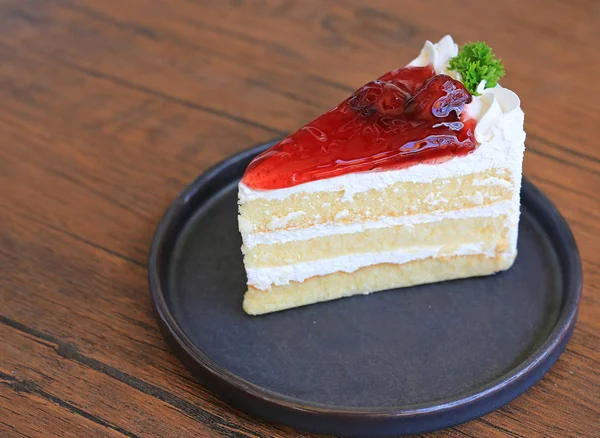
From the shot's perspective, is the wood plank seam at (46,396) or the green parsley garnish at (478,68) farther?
the green parsley garnish at (478,68)

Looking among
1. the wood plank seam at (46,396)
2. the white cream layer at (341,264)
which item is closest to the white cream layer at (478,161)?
the white cream layer at (341,264)

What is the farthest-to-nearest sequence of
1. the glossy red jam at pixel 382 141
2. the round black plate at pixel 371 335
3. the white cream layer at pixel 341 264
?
the white cream layer at pixel 341 264, the glossy red jam at pixel 382 141, the round black plate at pixel 371 335

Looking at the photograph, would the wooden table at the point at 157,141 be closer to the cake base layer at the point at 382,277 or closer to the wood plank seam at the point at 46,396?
the wood plank seam at the point at 46,396

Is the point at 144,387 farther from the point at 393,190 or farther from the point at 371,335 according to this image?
the point at 393,190

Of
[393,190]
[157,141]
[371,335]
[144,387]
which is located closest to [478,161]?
[393,190]

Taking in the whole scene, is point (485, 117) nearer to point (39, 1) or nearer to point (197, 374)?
point (197, 374)

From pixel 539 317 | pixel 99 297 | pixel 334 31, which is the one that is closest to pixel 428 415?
pixel 539 317

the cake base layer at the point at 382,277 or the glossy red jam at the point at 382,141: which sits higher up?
the glossy red jam at the point at 382,141

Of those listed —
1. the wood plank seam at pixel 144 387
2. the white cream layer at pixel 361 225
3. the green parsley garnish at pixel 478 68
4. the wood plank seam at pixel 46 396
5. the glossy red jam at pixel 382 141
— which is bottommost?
the wood plank seam at pixel 46 396
